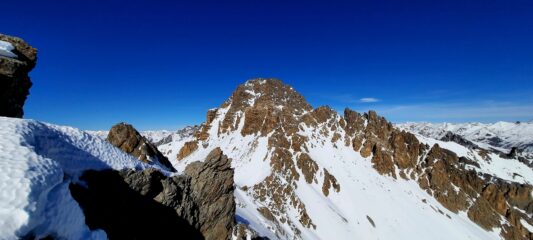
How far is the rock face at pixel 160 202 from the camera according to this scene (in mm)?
19719

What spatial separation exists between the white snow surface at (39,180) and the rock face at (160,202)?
1853mm

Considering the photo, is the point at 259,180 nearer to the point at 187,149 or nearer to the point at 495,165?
the point at 187,149

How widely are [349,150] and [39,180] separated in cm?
11581

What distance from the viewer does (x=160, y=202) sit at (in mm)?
24312

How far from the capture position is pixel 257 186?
8356cm

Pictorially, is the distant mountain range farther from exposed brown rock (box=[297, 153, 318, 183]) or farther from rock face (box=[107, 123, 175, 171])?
exposed brown rock (box=[297, 153, 318, 183])

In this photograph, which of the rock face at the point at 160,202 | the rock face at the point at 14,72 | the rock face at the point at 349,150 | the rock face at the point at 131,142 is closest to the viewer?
the rock face at the point at 160,202

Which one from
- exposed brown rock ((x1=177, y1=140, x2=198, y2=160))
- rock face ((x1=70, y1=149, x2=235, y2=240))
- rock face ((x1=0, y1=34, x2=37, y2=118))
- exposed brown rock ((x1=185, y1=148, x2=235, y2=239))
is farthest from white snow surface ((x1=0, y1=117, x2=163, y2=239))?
exposed brown rock ((x1=177, y1=140, x2=198, y2=160))

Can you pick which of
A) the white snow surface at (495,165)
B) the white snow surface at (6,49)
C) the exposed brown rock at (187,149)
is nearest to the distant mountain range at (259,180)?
the white snow surface at (6,49)

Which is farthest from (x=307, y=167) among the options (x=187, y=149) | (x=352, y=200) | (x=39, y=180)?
(x=39, y=180)

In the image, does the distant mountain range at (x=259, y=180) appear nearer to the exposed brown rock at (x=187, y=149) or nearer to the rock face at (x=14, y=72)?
the rock face at (x=14, y=72)

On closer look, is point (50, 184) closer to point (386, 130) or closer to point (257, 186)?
point (257, 186)

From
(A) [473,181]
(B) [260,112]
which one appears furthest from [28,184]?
(A) [473,181]

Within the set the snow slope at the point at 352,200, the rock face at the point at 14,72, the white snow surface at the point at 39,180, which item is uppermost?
the rock face at the point at 14,72
